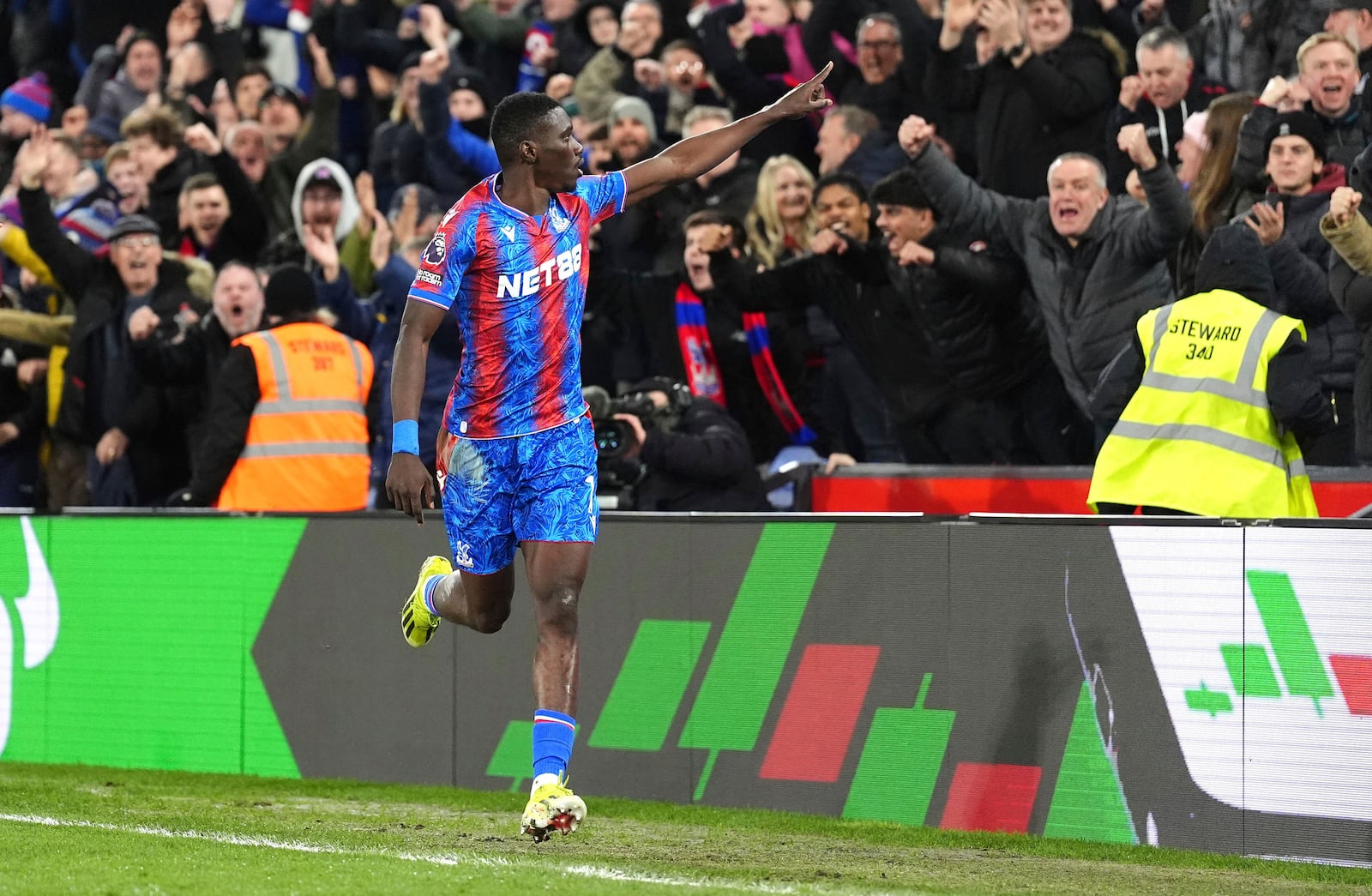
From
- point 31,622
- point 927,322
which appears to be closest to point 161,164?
point 31,622

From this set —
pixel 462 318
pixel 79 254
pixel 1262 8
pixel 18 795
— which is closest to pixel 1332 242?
pixel 1262 8

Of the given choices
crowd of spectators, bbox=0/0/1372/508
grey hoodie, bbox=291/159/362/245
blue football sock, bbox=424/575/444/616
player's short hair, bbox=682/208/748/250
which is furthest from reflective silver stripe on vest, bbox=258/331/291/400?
blue football sock, bbox=424/575/444/616

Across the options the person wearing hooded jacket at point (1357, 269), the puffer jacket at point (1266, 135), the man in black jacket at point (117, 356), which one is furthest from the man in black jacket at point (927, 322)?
the man in black jacket at point (117, 356)

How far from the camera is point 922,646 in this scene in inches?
295

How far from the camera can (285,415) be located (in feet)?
32.8

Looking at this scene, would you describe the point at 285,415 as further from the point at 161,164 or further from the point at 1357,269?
the point at 1357,269

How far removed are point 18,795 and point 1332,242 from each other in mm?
5727

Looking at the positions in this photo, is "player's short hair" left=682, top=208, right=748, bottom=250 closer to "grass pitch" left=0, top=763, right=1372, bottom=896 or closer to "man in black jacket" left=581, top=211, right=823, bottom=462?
"man in black jacket" left=581, top=211, right=823, bottom=462

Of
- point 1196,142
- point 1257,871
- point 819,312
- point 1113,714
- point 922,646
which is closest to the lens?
point 1257,871

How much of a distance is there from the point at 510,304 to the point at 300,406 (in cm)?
369

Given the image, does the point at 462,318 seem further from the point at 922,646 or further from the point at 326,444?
the point at 326,444

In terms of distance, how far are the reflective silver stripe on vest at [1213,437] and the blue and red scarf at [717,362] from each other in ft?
10.0

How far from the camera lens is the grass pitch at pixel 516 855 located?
591cm

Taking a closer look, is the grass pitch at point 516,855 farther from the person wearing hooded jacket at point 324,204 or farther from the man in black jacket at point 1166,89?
the person wearing hooded jacket at point 324,204
